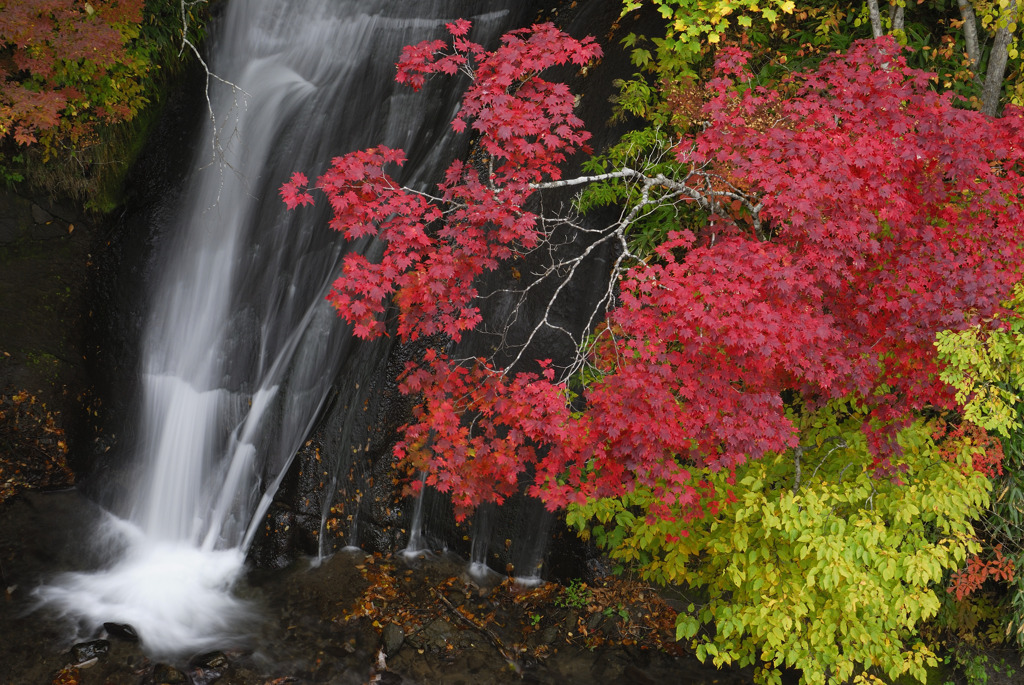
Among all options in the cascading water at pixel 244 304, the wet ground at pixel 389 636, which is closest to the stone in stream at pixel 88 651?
the wet ground at pixel 389 636

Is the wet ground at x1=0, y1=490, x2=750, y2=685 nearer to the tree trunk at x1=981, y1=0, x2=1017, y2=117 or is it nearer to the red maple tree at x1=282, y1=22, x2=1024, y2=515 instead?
the red maple tree at x1=282, y1=22, x2=1024, y2=515

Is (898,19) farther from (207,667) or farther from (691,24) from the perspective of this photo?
(207,667)

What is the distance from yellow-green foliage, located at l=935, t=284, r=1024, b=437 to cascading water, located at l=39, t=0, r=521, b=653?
16.3ft

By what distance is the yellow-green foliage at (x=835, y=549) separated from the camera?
15.4 feet

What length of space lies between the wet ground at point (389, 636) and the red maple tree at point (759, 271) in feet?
5.87

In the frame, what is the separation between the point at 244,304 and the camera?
8117 millimetres

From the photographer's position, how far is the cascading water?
6.99 meters

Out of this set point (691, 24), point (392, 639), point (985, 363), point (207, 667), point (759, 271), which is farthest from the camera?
point (392, 639)

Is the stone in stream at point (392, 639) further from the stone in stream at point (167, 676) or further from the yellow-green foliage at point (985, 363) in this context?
the yellow-green foliage at point (985, 363)

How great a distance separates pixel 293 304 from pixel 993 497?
21.9ft

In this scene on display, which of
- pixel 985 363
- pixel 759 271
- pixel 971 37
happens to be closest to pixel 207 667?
pixel 759 271

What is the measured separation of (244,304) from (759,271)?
19.3 feet

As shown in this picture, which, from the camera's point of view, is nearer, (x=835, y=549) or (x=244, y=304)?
(x=835, y=549)

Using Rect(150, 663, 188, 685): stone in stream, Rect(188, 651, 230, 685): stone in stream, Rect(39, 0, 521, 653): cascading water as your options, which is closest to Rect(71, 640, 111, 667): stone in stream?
Rect(39, 0, 521, 653): cascading water
